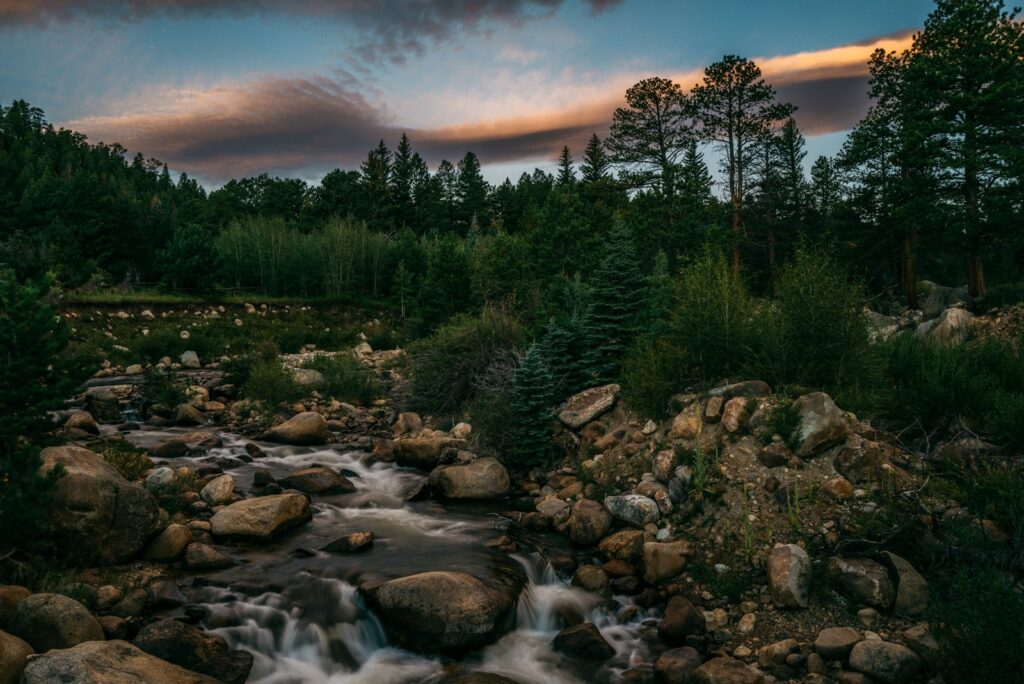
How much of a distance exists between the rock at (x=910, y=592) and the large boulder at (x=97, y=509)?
885 cm

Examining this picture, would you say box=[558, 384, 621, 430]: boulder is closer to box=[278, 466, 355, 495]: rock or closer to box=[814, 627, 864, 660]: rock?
box=[278, 466, 355, 495]: rock

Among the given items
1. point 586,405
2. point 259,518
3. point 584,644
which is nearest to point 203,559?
point 259,518

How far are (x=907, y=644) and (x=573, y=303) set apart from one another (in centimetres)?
1163

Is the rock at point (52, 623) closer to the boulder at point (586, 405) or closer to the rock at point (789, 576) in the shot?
the rock at point (789, 576)

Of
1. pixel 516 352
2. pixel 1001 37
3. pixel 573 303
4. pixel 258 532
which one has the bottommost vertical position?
pixel 258 532

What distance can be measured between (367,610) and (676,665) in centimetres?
347

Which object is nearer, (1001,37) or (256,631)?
(256,631)

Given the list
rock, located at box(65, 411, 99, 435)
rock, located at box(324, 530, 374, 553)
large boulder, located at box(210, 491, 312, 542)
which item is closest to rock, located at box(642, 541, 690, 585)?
rock, located at box(324, 530, 374, 553)

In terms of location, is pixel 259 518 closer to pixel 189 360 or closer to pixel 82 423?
pixel 82 423

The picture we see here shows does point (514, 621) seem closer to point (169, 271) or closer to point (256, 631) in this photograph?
point (256, 631)

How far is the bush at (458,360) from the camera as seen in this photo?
15211 mm

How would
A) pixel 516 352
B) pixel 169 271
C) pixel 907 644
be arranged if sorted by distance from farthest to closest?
pixel 169 271, pixel 516 352, pixel 907 644

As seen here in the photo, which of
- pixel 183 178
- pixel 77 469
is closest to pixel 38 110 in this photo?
pixel 183 178

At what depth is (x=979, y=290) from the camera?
78.4ft
